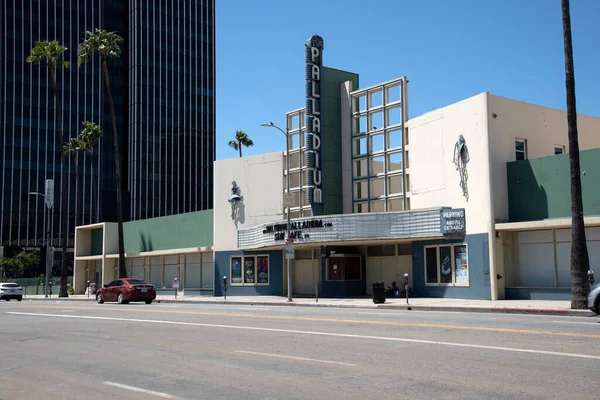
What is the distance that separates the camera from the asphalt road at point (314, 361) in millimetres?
9086

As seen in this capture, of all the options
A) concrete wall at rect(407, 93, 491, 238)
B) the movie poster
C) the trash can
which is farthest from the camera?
the movie poster

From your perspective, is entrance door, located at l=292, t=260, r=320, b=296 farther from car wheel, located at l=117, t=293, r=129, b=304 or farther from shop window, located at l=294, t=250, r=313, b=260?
car wheel, located at l=117, t=293, r=129, b=304

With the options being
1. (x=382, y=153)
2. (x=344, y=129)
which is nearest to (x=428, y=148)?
(x=382, y=153)

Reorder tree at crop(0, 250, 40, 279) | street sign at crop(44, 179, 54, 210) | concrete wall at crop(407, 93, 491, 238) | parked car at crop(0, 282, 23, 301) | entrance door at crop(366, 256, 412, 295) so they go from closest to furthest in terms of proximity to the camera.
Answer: concrete wall at crop(407, 93, 491, 238) → entrance door at crop(366, 256, 412, 295) → parked car at crop(0, 282, 23, 301) → street sign at crop(44, 179, 54, 210) → tree at crop(0, 250, 40, 279)

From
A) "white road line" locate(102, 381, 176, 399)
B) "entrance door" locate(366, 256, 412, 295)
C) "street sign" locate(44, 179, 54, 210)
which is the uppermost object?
"street sign" locate(44, 179, 54, 210)

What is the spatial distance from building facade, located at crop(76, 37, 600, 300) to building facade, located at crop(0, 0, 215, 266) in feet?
200

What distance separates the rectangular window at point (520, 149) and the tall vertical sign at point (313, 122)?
1058 centimetres

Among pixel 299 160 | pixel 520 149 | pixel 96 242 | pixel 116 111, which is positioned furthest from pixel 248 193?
pixel 116 111

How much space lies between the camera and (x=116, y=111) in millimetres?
108688

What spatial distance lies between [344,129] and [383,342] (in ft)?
80.6

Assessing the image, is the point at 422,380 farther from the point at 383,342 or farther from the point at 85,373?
the point at 85,373

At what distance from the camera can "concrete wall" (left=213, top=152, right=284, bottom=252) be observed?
4094cm

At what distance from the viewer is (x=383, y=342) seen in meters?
13.7

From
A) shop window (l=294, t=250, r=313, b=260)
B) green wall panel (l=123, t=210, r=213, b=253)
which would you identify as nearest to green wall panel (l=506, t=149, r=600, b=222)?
shop window (l=294, t=250, r=313, b=260)
